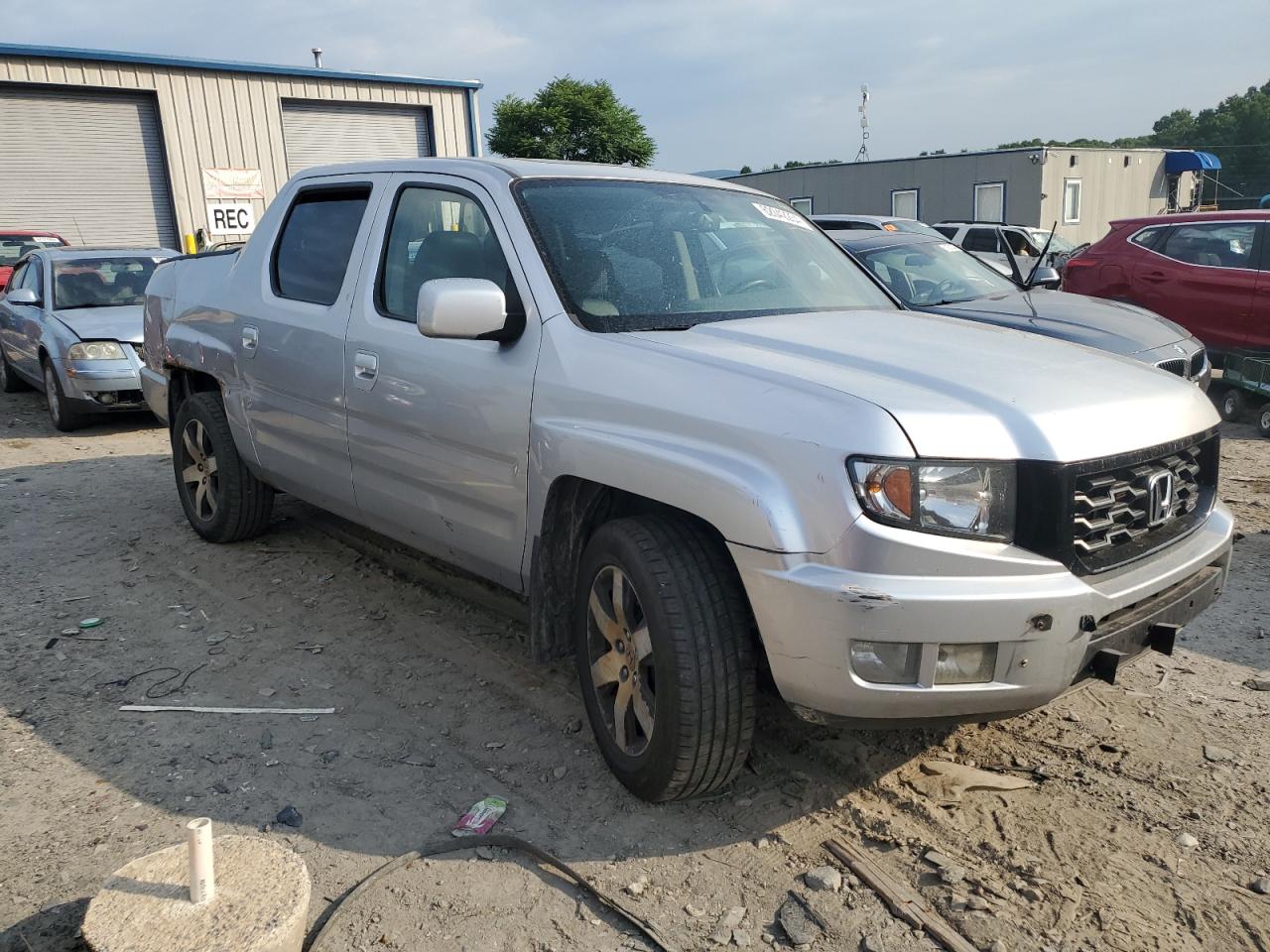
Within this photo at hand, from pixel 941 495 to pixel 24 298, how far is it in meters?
9.82

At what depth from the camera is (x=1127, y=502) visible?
9.18 feet

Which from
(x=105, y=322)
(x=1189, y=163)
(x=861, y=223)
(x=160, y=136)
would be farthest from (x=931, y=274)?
(x=1189, y=163)

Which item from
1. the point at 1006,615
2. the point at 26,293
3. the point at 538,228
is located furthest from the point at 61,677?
the point at 26,293

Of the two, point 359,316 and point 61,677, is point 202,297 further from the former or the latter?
point 61,677

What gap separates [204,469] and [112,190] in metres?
16.9

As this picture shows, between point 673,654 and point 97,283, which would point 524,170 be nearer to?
point 673,654

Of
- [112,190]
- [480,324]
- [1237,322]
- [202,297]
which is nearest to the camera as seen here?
[480,324]

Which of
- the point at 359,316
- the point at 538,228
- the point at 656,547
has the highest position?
the point at 538,228

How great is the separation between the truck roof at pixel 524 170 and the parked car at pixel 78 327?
560 centimetres

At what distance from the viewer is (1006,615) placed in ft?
8.21

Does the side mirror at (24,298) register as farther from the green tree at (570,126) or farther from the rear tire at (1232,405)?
the green tree at (570,126)

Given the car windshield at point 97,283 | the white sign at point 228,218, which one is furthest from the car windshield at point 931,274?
the white sign at point 228,218

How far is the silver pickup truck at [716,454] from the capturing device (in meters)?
2.53

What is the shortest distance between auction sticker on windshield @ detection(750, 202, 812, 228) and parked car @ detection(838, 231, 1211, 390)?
6.85 ft
